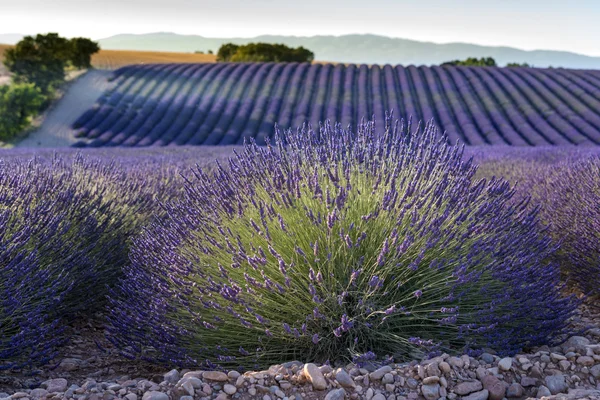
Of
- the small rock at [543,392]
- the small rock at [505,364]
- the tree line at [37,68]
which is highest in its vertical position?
the tree line at [37,68]

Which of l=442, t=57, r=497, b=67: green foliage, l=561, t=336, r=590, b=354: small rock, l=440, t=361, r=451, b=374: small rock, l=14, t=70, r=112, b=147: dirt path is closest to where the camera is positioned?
l=440, t=361, r=451, b=374: small rock

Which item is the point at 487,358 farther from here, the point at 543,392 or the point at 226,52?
the point at 226,52

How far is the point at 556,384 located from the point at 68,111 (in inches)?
848

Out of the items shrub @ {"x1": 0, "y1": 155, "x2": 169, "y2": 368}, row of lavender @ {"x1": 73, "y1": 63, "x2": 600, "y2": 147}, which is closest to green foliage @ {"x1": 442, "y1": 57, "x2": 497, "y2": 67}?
row of lavender @ {"x1": 73, "y1": 63, "x2": 600, "y2": 147}

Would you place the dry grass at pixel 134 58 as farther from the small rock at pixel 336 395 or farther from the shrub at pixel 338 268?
the small rock at pixel 336 395

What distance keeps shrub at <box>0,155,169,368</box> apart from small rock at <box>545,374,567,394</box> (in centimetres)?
219

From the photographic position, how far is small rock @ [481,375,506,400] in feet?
8.29

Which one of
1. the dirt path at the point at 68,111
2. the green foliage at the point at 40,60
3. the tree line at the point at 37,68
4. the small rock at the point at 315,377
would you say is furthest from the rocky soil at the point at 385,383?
the green foliage at the point at 40,60

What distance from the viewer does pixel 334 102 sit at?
21000mm

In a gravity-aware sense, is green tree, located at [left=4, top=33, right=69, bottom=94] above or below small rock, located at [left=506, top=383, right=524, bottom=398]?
above

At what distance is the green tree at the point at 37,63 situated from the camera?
79.3 feet

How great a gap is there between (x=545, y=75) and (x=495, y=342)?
2431 centimetres

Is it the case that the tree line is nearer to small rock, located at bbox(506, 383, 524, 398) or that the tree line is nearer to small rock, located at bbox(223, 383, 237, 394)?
small rock, located at bbox(223, 383, 237, 394)

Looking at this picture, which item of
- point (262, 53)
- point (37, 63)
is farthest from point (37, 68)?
point (262, 53)
